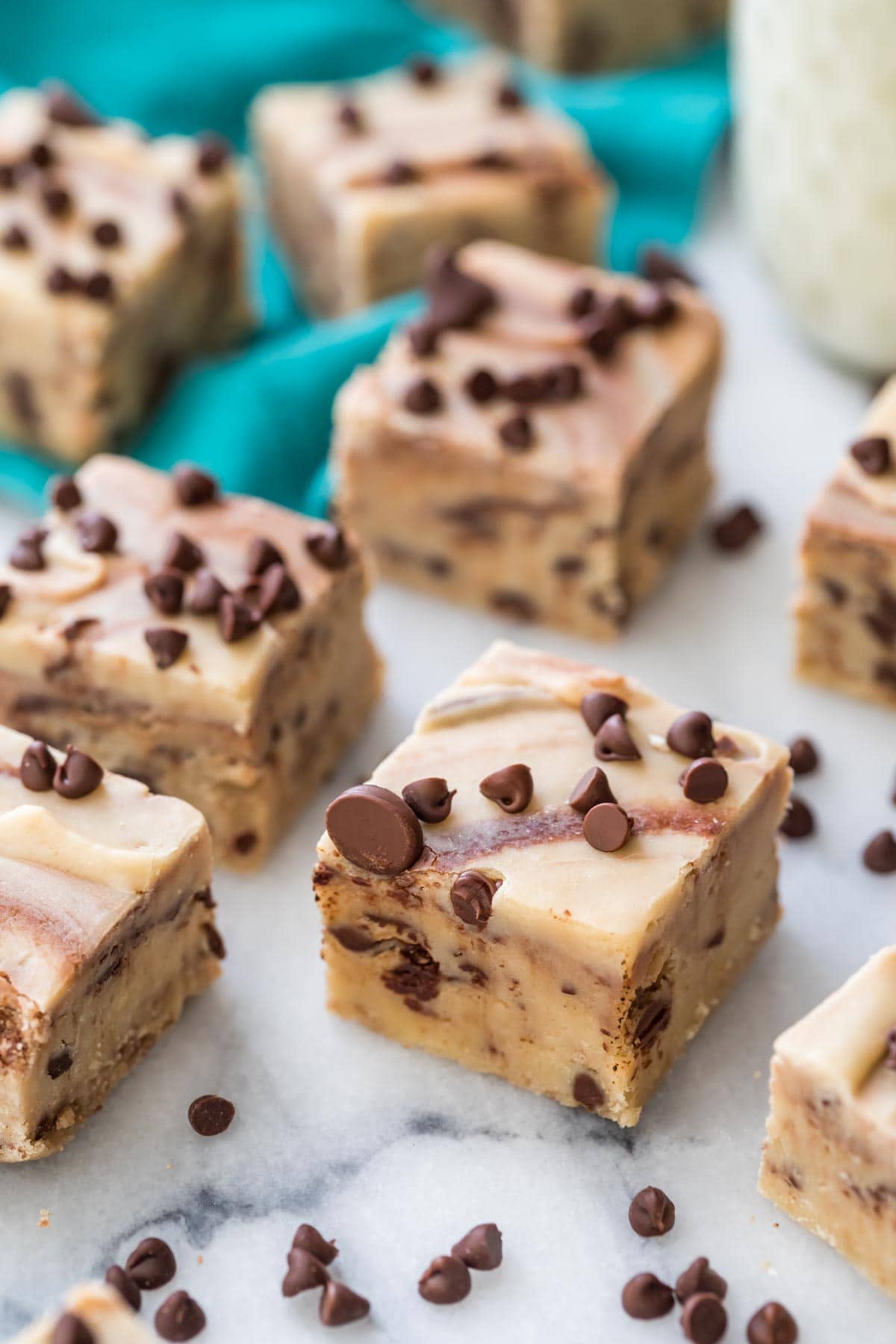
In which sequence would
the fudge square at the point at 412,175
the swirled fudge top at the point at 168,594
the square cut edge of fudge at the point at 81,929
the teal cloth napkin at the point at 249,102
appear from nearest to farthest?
the square cut edge of fudge at the point at 81,929 → the swirled fudge top at the point at 168,594 → the teal cloth napkin at the point at 249,102 → the fudge square at the point at 412,175

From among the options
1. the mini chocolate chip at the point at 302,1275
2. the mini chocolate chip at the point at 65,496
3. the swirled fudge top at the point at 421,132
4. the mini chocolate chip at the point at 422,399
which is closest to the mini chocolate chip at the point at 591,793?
the mini chocolate chip at the point at 302,1275

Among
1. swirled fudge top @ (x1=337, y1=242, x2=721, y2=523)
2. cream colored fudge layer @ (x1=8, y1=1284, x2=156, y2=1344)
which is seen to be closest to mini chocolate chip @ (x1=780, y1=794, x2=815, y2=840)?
swirled fudge top @ (x1=337, y1=242, x2=721, y2=523)

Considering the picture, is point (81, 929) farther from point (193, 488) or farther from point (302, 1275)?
point (193, 488)

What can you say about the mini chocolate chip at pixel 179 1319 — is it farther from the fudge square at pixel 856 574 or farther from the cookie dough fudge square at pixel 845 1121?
the fudge square at pixel 856 574

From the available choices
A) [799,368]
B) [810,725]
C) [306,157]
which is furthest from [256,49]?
[810,725]

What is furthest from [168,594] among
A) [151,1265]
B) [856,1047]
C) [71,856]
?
[856,1047]

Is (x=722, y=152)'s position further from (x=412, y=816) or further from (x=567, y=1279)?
(x=567, y=1279)
